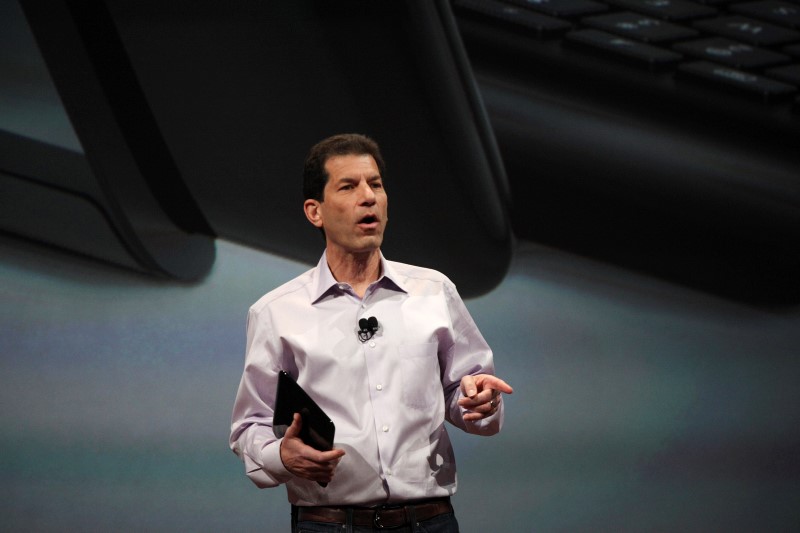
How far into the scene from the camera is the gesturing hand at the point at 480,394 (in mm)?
1338

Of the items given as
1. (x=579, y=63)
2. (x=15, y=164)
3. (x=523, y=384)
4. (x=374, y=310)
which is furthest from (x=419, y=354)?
(x=15, y=164)

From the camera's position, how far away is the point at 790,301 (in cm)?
242

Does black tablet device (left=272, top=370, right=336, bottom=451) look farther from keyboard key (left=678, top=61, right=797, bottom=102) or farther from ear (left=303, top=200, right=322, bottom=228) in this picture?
keyboard key (left=678, top=61, right=797, bottom=102)

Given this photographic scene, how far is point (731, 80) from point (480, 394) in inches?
53.2

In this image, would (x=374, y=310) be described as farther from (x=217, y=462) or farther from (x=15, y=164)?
(x=15, y=164)

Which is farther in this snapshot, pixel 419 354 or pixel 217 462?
pixel 217 462

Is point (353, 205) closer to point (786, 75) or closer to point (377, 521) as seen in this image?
point (377, 521)

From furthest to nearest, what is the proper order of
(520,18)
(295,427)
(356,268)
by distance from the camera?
(520,18), (356,268), (295,427)

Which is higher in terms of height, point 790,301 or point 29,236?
point 29,236

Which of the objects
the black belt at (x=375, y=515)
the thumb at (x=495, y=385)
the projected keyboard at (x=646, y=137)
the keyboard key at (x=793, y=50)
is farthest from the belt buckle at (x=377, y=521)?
the keyboard key at (x=793, y=50)

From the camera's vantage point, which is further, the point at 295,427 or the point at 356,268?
the point at 356,268

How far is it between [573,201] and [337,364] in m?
1.08

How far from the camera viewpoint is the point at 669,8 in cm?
244

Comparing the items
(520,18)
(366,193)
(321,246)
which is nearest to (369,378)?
(366,193)
